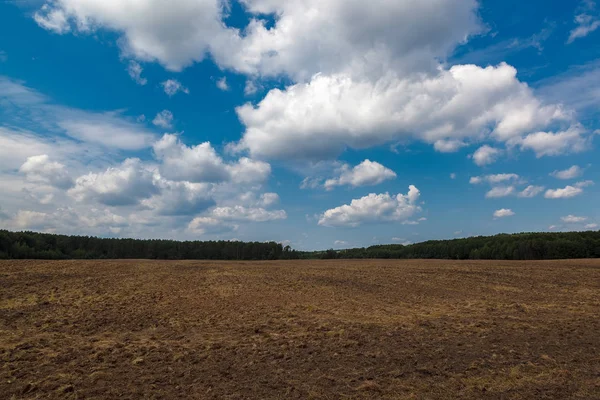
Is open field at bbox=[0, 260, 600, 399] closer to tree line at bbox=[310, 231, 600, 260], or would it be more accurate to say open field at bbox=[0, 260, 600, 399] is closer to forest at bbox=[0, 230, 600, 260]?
forest at bbox=[0, 230, 600, 260]

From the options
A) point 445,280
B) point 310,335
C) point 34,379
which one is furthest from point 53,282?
point 445,280

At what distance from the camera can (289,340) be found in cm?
1004

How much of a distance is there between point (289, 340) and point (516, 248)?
6681cm

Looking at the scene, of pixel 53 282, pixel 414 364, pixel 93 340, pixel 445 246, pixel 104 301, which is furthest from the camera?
pixel 445 246

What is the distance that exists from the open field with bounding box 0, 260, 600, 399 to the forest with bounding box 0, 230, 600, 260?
42458mm

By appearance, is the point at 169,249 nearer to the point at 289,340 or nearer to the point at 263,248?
the point at 263,248

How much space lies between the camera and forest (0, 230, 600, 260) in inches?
2233

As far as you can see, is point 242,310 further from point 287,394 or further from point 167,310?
point 287,394

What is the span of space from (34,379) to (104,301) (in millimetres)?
8756

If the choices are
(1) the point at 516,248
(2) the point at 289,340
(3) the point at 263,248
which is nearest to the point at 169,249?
(3) the point at 263,248

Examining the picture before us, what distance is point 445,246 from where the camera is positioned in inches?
3241

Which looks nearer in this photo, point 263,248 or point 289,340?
point 289,340

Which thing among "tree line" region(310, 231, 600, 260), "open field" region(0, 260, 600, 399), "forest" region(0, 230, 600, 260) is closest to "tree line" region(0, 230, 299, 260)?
"forest" region(0, 230, 600, 260)

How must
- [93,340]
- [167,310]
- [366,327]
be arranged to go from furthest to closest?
[167,310] → [366,327] → [93,340]
